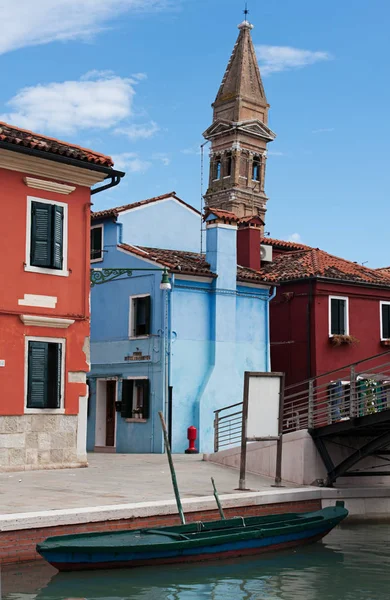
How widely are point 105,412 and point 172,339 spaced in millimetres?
3833

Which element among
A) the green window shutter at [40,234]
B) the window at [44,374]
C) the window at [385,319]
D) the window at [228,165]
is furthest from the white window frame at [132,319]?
the window at [228,165]

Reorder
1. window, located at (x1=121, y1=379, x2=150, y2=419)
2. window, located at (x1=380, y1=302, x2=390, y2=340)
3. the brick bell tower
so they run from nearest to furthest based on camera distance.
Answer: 1. window, located at (x1=121, y1=379, x2=150, y2=419)
2. window, located at (x1=380, y1=302, x2=390, y2=340)
3. the brick bell tower

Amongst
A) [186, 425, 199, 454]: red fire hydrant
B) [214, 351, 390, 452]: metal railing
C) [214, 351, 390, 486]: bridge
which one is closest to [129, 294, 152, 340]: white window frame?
[186, 425, 199, 454]: red fire hydrant

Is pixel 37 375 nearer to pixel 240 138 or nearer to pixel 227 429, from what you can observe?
pixel 227 429

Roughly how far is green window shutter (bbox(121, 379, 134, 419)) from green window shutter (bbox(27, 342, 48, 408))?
719 cm

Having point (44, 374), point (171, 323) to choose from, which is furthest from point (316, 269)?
point (44, 374)

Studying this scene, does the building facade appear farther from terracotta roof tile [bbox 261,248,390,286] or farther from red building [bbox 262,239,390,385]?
terracotta roof tile [bbox 261,248,390,286]

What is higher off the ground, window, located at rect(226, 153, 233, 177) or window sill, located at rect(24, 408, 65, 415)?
window, located at rect(226, 153, 233, 177)

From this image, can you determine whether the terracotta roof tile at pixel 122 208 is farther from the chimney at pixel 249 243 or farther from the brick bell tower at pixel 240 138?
the brick bell tower at pixel 240 138

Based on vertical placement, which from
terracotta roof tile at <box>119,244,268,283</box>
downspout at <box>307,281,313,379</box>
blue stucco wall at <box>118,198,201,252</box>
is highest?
blue stucco wall at <box>118,198,201,252</box>

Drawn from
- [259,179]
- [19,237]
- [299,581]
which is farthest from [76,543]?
[259,179]

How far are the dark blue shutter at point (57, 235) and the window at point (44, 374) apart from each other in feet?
5.99

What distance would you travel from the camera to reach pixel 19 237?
19844 millimetres

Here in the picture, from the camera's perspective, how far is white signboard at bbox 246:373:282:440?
63.1 ft
